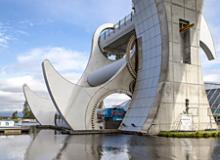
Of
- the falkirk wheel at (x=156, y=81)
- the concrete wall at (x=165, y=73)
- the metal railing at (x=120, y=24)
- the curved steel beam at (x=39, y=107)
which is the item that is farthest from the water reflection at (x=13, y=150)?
the curved steel beam at (x=39, y=107)

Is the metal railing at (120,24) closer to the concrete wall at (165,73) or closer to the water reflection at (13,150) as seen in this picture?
the concrete wall at (165,73)

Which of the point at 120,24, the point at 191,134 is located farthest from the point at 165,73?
the point at 120,24

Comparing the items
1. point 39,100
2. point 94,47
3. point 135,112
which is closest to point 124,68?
point 135,112

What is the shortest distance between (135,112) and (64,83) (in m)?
6.24

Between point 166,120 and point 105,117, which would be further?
point 105,117

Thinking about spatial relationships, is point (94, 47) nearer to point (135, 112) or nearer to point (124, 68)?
point (124, 68)

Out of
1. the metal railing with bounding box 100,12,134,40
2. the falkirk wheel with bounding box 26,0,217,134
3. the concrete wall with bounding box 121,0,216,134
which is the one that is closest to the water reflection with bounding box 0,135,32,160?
the falkirk wheel with bounding box 26,0,217,134

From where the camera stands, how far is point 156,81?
844 inches

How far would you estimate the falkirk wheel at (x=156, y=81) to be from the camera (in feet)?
68.8

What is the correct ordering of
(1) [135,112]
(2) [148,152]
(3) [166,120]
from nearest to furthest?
(2) [148,152] < (3) [166,120] < (1) [135,112]

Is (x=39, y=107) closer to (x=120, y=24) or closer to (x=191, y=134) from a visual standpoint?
(x=120, y=24)

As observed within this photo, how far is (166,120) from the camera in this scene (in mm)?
20531

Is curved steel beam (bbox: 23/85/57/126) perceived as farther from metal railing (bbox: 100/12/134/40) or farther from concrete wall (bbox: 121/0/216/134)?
concrete wall (bbox: 121/0/216/134)

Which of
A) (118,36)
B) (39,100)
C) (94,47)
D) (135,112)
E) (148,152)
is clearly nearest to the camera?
(148,152)
